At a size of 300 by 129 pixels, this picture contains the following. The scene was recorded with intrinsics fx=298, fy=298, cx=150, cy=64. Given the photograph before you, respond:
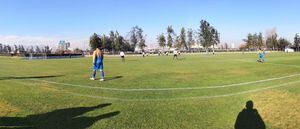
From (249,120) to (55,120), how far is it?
5.45 metres

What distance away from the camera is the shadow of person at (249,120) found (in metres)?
8.07

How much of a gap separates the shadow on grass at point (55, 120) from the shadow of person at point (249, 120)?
11.7 feet

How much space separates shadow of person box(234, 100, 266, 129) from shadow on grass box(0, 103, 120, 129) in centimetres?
356

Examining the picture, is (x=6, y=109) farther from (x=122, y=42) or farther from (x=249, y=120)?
→ (x=122, y=42)

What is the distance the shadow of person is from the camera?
8.07 m

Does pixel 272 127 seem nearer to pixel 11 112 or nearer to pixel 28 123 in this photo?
pixel 28 123

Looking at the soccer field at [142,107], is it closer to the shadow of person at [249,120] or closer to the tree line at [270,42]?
the shadow of person at [249,120]

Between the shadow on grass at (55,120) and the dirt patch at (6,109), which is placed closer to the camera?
the shadow on grass at (55,120)

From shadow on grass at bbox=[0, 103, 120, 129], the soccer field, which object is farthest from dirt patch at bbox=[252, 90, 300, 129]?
shadow on grass at bbox=[0, 103, 120, 129]

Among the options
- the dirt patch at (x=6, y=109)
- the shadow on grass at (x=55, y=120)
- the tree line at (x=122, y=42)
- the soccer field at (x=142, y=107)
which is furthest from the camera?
the tree line at (x=122, y=42)

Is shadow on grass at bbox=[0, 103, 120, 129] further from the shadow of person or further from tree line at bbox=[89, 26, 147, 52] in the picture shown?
tree line at bbox=[89, 26, 147, 52]

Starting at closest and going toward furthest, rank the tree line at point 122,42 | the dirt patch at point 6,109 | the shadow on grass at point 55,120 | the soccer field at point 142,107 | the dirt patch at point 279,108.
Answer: the shadow on grass at point 55,120 < the soccer field at point 142,107 < the dirt patch at point 279,108 < the dirt patch at point 6,109 < the tree line at point 122,42

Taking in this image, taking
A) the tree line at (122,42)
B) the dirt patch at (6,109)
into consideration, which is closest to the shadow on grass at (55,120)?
the dirt patch at (6,109)

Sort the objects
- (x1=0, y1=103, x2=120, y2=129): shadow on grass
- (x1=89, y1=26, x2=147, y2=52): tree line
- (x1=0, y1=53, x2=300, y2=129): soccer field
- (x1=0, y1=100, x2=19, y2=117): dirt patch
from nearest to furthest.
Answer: (x1=0, y1=103, x2=120, y2=129): shadow on grass → (x1=0, y1=53, x2=300, y2=129): soccer field → (x1=0, y1=100, x2=19, y2=117): dirt patch → (x1=89, y1=26, x2=147, y2=52): tree line
